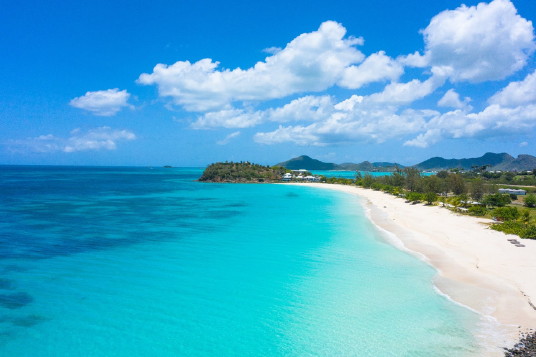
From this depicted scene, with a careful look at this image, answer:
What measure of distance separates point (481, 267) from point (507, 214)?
17.0m

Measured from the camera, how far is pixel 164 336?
11.7 m

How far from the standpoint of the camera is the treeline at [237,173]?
12288cm

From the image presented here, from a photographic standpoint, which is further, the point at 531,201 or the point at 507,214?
the point at 531,201

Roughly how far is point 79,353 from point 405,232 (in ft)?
91.8

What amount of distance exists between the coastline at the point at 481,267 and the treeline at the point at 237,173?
9184 cm

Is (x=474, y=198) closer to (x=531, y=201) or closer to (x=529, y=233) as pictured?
(x=531, y=201)

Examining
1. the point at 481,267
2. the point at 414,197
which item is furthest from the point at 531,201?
the point at 481,267

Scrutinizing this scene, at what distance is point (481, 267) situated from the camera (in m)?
18.7

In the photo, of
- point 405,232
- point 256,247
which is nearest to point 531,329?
point 256,247

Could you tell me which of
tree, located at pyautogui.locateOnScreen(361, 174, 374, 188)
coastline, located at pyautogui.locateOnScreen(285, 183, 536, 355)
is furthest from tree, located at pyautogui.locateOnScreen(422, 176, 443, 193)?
tree, located at pyautogui.locateOnScreen(361, 174, 374, 188)

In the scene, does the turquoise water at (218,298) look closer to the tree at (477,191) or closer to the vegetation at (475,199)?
the vegetation at (475,199)

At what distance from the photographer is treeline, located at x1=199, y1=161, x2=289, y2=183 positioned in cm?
12288

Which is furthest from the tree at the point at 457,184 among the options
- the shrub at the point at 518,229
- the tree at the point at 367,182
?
the tree at the point at 367,182

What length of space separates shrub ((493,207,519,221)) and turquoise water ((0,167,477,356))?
15302 mm
